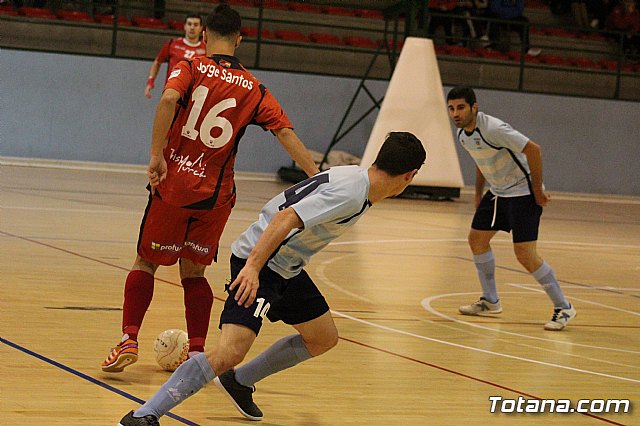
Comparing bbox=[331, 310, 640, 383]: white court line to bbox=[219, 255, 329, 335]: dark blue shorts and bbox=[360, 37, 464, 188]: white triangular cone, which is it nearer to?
bbox=[219, 255, 329, 335]: dark blue shorts

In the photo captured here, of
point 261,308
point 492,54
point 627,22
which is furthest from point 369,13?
point 261,308

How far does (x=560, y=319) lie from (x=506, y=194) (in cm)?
93

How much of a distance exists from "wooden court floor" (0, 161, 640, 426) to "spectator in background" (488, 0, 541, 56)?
8663 millimetres

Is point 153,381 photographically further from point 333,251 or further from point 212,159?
point 333,251

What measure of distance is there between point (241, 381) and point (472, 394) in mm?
1284

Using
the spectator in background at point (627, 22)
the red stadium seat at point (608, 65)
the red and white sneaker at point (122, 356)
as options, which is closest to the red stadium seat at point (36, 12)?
the red stadium seat at point (608, 65)

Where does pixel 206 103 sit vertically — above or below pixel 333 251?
above

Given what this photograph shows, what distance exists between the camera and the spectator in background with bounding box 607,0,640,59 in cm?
2223

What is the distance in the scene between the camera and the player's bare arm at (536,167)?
296 inches

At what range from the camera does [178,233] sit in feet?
17.2

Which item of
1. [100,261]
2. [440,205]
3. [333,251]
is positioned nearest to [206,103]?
[100,261]

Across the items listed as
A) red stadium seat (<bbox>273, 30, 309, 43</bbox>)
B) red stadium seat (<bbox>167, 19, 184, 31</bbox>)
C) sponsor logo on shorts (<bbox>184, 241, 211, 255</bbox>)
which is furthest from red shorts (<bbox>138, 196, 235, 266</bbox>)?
red stadium seat (<bbox>273, 30, 309, 43</bbox>)

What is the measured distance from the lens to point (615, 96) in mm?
21141

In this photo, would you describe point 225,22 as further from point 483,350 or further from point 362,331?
point 483,350
